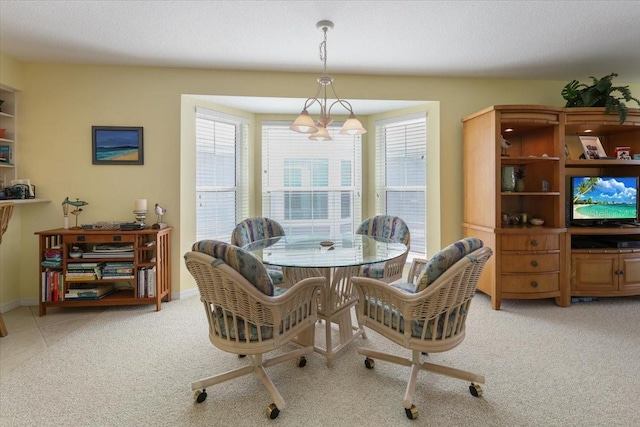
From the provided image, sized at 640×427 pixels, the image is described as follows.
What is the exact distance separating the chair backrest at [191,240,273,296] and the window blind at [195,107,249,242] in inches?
92.3

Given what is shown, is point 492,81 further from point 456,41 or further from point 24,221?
point 24,221

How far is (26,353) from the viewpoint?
91.8 inches

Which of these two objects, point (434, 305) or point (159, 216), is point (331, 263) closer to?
point (434, 305)

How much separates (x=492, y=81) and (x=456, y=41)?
1218mm

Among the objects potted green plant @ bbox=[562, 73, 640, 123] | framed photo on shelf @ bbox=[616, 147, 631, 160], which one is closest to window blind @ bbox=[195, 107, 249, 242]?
potted green plant @ bbox=[562, 73, 640, 123]

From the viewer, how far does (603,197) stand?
11.2 feet

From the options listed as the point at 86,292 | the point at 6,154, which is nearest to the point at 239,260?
the point at 86,292

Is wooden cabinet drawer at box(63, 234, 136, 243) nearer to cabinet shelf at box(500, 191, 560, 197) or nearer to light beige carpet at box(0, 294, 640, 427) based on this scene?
light beige carpet at box(0, 294, 640, 427)

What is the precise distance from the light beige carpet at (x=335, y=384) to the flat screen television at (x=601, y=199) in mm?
1194

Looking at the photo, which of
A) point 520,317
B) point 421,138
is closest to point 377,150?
point 421,138

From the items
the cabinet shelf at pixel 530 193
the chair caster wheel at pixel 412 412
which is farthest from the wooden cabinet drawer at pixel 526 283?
the chair caster wheel at pixel 412 412

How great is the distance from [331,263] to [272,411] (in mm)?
844

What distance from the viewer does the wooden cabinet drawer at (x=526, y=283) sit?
10.3 ft

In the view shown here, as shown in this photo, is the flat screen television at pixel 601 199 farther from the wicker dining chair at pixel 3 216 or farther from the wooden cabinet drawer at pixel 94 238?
the wicker dining chair at pixel 3 216
